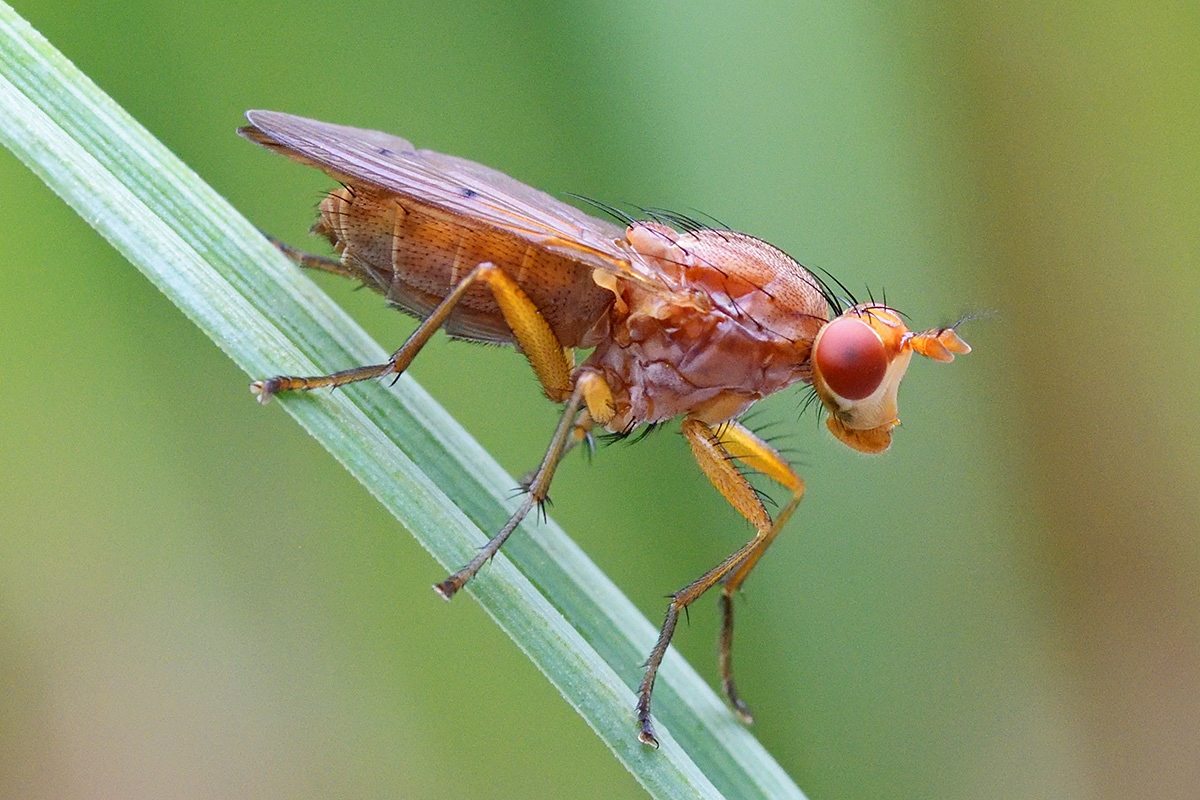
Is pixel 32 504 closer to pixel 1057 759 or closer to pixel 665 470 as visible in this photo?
pixel 665 470

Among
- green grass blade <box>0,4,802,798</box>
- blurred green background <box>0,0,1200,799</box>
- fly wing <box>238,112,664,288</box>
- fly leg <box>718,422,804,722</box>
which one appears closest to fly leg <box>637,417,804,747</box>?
fly leg <box>718,422,804,722</box>

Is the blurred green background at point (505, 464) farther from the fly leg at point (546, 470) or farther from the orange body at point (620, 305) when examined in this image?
the fly leg at point (546, 470)

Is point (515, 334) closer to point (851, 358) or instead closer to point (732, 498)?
point (732, 498)

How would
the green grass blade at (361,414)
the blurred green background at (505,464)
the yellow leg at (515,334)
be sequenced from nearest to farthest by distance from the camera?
the green grass blade at (361,414) → the yellow leg at (515,334) → the blurred green background at (505,464)

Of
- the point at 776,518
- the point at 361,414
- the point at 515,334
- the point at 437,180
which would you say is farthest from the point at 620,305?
the point at 361,414

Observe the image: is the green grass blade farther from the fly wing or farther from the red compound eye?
the red compound eye

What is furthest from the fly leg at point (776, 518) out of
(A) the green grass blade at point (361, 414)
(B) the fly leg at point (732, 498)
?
(A) the green grass blade at point (361, 414)

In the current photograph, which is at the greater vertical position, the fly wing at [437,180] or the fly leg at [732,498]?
the fly wing at [437,180]

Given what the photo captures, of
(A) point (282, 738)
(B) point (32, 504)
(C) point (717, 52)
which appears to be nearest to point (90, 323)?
(B) point (32, 504)
